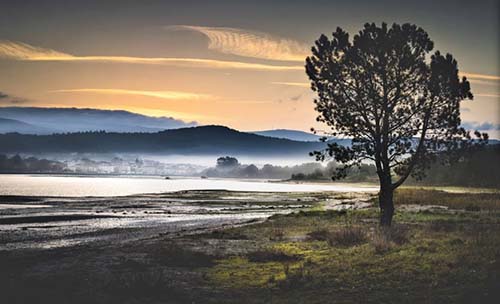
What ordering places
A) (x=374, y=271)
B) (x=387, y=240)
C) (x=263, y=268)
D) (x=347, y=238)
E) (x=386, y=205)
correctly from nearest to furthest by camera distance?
1. (x=374, y=271)
2. (x=263, y=268)
3. (x=387, y=240)
4. (x=347, y=238)
5. (x=386, y=205)

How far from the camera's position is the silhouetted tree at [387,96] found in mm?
40250

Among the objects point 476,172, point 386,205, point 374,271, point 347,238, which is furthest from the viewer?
point 476,172

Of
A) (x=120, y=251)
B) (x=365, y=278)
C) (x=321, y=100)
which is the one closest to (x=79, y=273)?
(x=120, y=251)

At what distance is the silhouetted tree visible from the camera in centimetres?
4025

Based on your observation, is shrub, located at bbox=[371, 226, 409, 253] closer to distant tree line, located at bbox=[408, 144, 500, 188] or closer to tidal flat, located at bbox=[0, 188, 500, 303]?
tidal flat, located at bbox=[0, 188, 500, 303]

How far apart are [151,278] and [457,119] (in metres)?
26.7

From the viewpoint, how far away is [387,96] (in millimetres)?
41781

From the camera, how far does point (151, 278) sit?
24.8 m

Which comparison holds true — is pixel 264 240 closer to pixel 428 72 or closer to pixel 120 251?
pixel 120 251

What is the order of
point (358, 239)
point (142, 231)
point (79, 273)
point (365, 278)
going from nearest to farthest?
point (365, 278) → point (79, 273) → point (358, 239) → point (142, 231)

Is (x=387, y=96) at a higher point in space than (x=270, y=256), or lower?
higher

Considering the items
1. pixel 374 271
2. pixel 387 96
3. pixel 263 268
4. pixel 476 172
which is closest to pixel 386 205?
pixel 387 96

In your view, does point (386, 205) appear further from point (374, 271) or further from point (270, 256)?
point (374, 271)

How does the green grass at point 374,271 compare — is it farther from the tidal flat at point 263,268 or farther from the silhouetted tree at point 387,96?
the silhouetted tree at point 387,96
